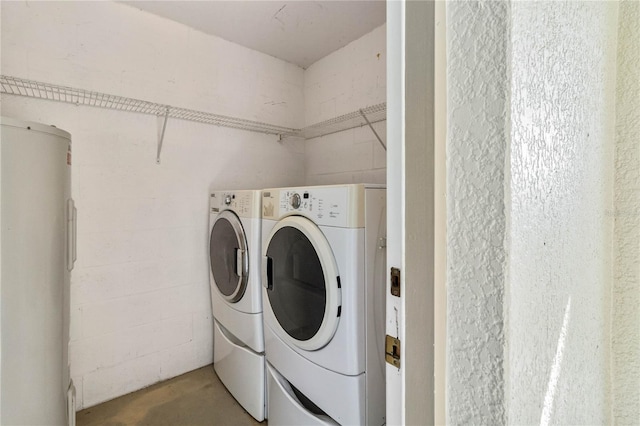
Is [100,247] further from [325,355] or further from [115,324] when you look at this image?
[325,355]

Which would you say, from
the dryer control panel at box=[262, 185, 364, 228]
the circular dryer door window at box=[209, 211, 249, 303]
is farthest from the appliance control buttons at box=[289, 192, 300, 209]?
the circular dryer door window at box=[209, 211, 249, 303]

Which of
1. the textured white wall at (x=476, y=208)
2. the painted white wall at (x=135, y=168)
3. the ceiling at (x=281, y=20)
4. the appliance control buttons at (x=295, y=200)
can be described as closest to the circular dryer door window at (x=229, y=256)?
the painted white wall at (x=135, y=168)

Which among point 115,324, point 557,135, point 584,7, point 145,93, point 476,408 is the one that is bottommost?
point 115,324

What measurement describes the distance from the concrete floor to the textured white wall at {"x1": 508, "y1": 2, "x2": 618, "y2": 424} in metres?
1.65

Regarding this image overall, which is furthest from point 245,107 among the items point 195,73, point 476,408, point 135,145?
point 476,408

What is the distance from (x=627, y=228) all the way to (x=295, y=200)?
107 cm

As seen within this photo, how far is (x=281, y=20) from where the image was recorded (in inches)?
78.3

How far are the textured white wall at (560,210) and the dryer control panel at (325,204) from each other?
69 centimetres

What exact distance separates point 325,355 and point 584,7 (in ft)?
4.23

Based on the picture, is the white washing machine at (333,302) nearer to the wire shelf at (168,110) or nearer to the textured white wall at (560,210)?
the textured white wall at (560,210)

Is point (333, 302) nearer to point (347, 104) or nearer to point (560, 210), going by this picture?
point (560, 210)

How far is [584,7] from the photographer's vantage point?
55 cm

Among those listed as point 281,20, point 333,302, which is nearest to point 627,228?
point 333,302

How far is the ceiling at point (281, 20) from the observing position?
1.83 metres
